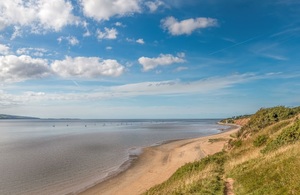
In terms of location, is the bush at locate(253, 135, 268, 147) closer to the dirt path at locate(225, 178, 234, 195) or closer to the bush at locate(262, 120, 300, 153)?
the bush at locate(262, 120, 300, 153)

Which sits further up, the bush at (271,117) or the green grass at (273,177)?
the bush at (271,117)

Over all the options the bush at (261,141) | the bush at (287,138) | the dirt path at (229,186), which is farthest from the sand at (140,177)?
the bush at (287,138)

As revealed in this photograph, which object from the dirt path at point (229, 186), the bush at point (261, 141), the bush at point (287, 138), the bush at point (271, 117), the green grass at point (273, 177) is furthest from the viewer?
the bush at point (271, 117)

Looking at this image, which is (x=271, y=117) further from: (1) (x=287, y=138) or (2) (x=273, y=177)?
(2) (x=273, y=177)

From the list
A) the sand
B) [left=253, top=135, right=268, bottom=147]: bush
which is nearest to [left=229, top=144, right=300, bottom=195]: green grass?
[left=253, top=135, right=268, bottom=147]: bush

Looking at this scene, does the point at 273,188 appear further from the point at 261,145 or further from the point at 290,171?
the point at 261,145

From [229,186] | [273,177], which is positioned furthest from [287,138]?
[273,177]

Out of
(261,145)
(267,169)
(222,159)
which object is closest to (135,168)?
(222,159)

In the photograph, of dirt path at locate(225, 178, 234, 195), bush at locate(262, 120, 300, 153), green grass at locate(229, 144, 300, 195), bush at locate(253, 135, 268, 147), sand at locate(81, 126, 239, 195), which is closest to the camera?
green grass at locate(229, 144, 300, 195)

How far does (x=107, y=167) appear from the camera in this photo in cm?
3456

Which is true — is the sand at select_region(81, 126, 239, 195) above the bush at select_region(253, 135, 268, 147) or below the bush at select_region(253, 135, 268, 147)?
below

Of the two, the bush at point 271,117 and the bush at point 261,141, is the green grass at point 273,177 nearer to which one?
the bush at point 261,141

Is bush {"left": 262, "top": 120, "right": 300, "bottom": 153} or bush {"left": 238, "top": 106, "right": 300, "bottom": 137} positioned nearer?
bush {"left": 262, "top": 120, "right": 300, "bottom": 153}

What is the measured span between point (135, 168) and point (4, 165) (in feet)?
56.4
